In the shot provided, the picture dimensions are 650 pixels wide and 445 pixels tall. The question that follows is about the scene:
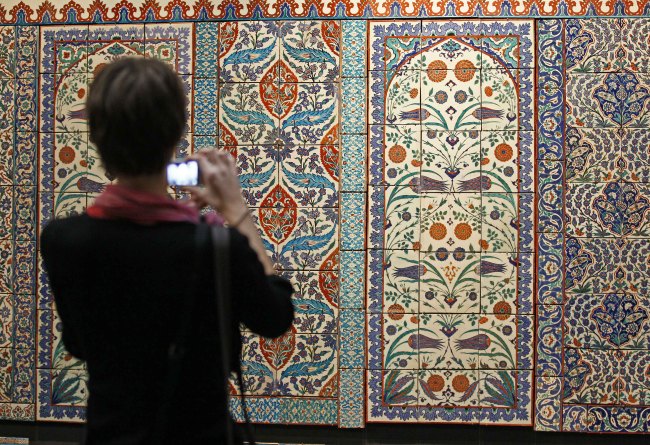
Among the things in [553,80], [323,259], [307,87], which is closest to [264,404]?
[323,259]

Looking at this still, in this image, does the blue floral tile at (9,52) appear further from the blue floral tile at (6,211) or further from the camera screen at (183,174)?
the camera screen at (183,174)

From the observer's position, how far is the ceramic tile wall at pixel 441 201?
2.28 metres

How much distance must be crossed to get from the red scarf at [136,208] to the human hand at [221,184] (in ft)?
0.17

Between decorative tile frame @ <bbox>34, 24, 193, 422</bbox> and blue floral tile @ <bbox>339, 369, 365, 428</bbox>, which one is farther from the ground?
decorative tile frame @ <bbox>34, 24, 193, 422</bbox>

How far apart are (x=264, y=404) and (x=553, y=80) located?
164 centimetres

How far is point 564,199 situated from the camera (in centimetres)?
228

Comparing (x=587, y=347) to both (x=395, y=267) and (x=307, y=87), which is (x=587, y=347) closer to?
(x=395, y=267)

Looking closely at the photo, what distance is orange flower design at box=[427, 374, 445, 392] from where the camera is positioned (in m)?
2.30

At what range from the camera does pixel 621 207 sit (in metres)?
2.28

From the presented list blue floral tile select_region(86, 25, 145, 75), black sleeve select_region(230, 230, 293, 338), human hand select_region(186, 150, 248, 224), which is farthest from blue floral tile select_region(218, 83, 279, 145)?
black sleeve select_region(230, 230, 293, 338)

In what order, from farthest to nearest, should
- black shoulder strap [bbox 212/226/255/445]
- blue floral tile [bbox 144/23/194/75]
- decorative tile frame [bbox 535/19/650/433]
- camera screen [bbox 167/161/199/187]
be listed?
blue floral tile [bbox 144/23/194/75]
decorative tile frame [bbox 535/19/650/433]
camera screen [bbox 167/161/199/187]
black shoulder strap [bbox 212/226/255/445]

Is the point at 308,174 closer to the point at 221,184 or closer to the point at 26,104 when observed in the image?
the point at 26,104

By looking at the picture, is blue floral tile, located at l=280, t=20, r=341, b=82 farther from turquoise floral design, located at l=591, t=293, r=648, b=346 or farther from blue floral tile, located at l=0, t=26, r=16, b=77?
turquoise floral design, located at l=591, t=293, r=648, b=346

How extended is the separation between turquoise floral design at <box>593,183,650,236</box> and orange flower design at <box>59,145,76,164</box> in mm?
2017
